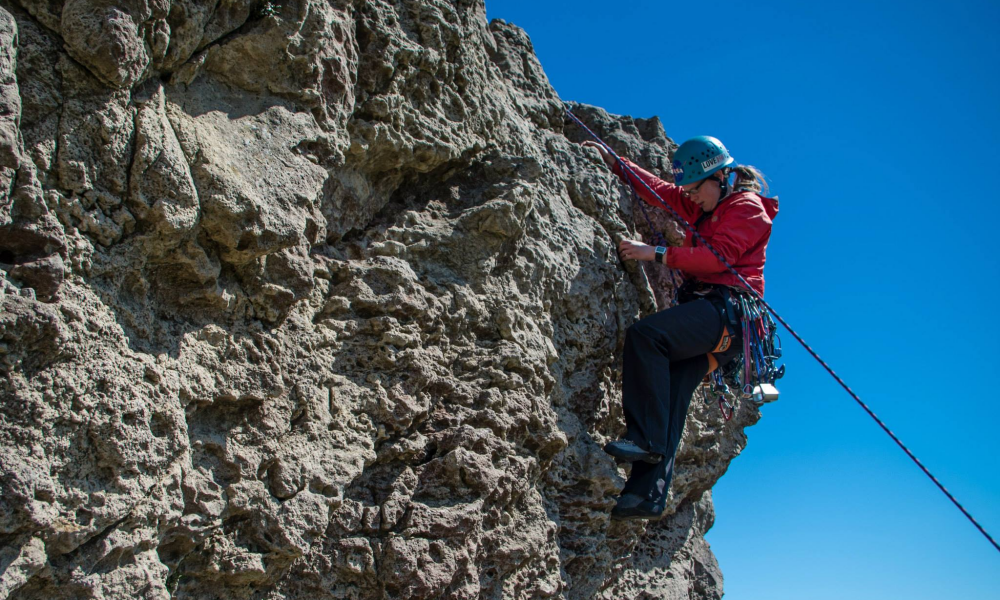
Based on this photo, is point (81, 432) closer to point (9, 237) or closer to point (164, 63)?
point (9, 237)

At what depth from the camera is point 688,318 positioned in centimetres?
399

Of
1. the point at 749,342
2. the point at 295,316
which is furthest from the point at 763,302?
the point at 295,316

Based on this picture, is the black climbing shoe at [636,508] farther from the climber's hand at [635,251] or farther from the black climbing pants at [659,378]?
the climber's hand at [635,251]

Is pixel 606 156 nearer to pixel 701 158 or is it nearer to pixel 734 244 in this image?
pixel 701 158

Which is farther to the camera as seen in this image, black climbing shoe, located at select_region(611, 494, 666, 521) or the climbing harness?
the climbing harness

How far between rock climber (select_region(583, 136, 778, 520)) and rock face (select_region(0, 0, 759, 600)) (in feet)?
0.66

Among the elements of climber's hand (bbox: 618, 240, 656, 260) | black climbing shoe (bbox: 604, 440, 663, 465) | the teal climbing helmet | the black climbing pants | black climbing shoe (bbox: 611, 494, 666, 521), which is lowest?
black climbing shoe (bbox: 611, 494, 666, 521)

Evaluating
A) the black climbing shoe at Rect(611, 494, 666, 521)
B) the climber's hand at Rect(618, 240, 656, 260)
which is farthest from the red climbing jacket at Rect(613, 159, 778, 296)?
the black climbing shoe at Rect(611, 494, 666, 521)

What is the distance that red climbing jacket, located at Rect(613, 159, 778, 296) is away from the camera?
4.14m

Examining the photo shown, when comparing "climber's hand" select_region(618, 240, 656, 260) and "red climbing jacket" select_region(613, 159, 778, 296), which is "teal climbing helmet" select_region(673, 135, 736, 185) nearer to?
"red climbing jacket" select_region(613, 159, 778, 296)

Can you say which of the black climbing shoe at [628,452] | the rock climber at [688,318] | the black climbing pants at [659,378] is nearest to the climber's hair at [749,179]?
the rock climber at [688,318]

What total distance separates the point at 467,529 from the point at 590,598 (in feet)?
3.66

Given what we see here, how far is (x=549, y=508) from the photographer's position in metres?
3.67

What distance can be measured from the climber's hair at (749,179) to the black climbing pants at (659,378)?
32.1 inches
